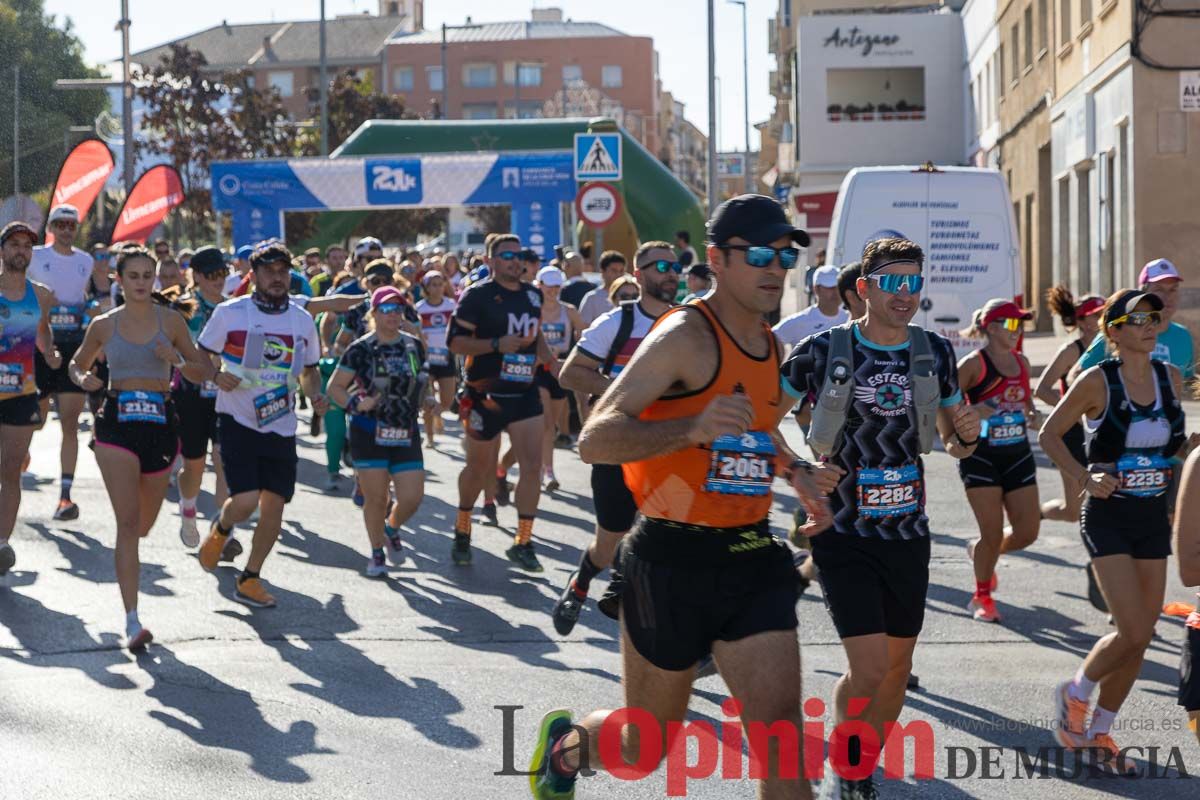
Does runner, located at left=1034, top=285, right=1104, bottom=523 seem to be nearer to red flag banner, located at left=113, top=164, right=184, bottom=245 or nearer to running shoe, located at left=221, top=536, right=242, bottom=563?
running shoe, located at left=221, top=536, right=242, bottom=563


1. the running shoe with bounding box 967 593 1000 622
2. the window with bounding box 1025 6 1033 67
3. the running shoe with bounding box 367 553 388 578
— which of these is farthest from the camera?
the window with bounding box 1025 6 1033 67

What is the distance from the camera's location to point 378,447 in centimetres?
991

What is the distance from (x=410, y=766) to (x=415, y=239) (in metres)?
65.3

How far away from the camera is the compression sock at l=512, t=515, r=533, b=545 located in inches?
411

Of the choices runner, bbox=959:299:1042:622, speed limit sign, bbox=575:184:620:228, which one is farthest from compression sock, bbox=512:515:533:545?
speed limit sign, bbox=575:184:620:228

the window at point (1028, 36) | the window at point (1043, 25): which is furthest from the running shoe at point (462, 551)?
the window at point (1028, 36)

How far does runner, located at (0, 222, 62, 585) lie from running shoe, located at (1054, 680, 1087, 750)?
6.10 metres

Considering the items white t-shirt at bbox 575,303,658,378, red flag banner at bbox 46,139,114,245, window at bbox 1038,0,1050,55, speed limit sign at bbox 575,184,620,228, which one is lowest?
white t-shirt at bbox 575,303,658,378

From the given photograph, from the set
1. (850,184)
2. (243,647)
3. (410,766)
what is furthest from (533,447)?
(850,184)

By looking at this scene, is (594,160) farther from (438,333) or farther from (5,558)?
(5,558)

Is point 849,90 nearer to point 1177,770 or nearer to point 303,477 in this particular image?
point 303,477

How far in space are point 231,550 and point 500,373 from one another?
6.30 ft

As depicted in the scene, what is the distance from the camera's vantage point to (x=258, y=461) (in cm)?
923

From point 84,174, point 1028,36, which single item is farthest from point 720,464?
point 1028,36
